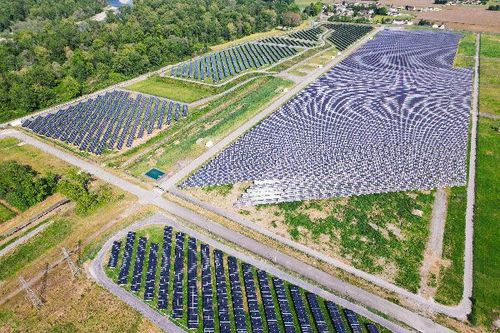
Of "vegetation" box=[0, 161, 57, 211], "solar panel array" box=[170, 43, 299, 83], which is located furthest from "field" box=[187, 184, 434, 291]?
"solar panel array" box=[170, 43, 299, 83]

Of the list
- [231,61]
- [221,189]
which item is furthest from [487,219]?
[231,61]

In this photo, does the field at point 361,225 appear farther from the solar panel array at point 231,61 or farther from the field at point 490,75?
the solar panel array at point 231,61

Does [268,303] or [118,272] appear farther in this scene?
[118,272]

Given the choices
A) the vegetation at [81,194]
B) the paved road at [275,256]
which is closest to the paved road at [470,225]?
the paved road at [275,256]

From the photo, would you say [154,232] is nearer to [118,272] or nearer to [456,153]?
[118,272]

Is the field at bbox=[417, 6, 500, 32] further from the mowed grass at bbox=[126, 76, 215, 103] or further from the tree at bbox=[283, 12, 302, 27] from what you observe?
the mowed grass at bbox=[126, 76, 215, 103]

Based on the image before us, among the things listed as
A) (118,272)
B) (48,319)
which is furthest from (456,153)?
(48,319)

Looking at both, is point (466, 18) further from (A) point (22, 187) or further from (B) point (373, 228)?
(A) point (22, 187)
